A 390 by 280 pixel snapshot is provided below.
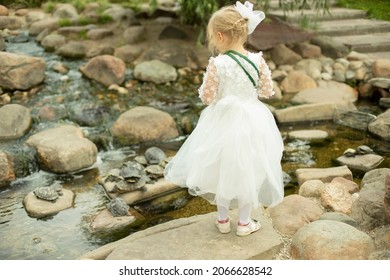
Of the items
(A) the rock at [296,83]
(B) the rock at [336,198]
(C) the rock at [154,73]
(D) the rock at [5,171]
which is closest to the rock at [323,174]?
(B) the rock at [336,198]

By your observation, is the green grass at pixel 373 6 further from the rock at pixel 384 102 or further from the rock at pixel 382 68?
the rock at pixel 384 102

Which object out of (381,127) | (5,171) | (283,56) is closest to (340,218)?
(381,127)

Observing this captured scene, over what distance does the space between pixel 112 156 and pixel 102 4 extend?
4.88m

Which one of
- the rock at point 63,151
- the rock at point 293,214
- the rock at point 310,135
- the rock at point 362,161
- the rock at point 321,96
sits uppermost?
the rock at point 293,214

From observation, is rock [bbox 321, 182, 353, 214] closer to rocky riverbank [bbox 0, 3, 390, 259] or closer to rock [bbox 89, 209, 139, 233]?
rocky riverbank [bbox 0, 3, 390, 259]

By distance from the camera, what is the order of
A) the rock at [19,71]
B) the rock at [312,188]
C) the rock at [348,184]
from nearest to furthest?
the rock at [312,188], the rock at [348,184], the rock at [19,71]

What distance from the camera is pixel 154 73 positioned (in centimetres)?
788

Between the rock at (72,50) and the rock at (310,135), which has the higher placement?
the rock at (72,50)

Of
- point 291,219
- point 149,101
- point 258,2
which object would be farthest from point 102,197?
point 258,2

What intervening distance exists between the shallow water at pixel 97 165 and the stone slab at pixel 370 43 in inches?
68.5

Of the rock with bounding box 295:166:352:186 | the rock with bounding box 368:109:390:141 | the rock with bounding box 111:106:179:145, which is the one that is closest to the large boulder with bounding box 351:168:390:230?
the rock with bounding box 295:166:352:186

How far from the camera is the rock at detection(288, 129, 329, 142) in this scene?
250 inches

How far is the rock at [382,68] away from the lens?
304 inches

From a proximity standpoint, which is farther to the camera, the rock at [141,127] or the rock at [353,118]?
the rock at [353,118]
